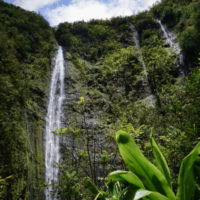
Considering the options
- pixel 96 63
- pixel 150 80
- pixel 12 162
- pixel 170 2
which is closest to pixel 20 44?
pixel 96 63

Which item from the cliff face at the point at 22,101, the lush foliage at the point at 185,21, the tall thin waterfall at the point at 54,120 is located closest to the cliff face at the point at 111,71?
the tall thin waterfall at the point at 54,120

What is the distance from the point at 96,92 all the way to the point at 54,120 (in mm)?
3998

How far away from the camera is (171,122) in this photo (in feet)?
16.0

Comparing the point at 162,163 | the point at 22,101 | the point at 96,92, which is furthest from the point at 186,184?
the point at 96,92

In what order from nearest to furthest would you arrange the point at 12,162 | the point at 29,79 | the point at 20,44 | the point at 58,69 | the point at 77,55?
the point at 12,162 < the point at 29,79 < the point at 20,44 < the point at 58,69 < the point at 77,55

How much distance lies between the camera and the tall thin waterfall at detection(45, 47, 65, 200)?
6398 mm

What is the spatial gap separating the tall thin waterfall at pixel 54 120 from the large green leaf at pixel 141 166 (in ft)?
14.8

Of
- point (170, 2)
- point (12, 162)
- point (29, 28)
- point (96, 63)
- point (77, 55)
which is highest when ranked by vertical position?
point (170, 2)

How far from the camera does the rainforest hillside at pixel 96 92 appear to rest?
10.5 ft

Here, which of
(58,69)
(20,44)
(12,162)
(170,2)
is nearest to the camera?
(12,162)

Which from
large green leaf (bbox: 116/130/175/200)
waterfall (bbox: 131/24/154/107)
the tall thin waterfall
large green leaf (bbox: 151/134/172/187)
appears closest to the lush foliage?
waterfall (bbox: 131/24/154/107)

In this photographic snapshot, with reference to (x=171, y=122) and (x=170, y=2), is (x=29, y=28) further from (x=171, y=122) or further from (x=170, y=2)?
(x=170, y=2)

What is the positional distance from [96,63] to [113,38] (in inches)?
172

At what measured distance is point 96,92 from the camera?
11.4m
